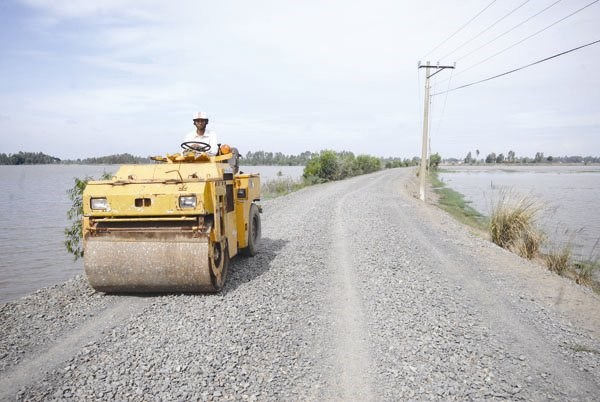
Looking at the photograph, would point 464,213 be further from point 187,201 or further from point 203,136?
point 187,201

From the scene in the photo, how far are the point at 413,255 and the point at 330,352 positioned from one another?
15.6 ft

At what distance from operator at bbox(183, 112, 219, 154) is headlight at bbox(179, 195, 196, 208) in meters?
2.03

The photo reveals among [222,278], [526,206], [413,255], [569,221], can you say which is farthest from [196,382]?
[569,221]

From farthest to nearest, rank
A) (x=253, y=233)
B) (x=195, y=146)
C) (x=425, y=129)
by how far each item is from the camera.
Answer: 1. (x=425, y=129)
2. (x=253, y=233)
3. (x=195, y=146)

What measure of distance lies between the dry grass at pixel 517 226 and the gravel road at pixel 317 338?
395 cm

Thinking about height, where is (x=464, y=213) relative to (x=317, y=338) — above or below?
below

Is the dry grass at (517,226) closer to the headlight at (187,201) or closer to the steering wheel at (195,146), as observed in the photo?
the steering wheel at (195,146)

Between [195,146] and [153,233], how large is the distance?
2159 millimetres

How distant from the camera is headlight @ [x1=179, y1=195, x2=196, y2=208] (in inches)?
222

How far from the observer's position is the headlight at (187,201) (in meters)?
5.64

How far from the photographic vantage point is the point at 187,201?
18.6ft

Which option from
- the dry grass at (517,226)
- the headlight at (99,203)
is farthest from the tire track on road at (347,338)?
the dry grass at (517,226)

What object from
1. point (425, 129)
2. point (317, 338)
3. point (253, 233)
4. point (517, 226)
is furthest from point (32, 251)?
point (425, 129)

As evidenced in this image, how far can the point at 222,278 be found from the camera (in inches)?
251
